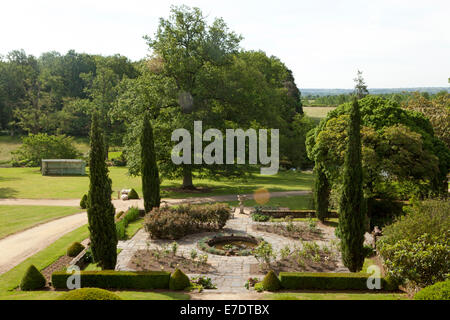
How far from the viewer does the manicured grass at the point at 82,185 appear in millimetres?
29969

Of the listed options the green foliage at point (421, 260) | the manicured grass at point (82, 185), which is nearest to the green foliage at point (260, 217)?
the manicured grass at point (82, 185)

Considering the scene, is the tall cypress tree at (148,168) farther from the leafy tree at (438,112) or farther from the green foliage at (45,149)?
the green foliage at (45,149)

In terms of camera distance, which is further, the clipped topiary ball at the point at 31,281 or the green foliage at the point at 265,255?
the green foliage at the point at 265,255

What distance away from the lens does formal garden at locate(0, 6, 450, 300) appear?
12.3 m

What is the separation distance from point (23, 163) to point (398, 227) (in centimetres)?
4940

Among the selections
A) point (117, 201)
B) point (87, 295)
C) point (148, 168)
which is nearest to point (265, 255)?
point (87, 295)

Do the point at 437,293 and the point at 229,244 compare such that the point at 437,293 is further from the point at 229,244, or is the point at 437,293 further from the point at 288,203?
the point at 288,203

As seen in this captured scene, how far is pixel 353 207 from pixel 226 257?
5653mm

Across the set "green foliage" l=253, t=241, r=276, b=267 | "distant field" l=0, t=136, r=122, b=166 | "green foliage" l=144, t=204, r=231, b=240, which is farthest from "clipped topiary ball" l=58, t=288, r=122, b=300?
"distant field" l=0, t=136, r=122, b=166

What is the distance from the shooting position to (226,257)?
50.9ft

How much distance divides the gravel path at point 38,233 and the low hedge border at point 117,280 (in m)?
3.39

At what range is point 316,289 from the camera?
41.0 ft
